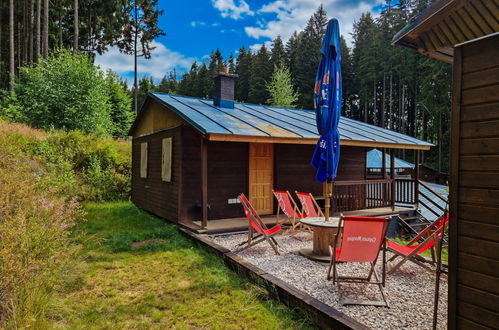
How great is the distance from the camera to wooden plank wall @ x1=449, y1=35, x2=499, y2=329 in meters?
2.11

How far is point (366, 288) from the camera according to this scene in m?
3.82

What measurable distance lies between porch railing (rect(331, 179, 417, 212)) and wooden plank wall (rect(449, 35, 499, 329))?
5.70 m

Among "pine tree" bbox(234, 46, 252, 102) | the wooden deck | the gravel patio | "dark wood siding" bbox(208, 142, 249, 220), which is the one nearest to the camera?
the gravel patio

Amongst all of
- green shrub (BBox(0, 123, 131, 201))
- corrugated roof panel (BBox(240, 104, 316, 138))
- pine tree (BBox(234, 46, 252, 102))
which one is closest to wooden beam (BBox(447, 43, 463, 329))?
corrugated roof panel (BBox(240, 104, 316, 138))

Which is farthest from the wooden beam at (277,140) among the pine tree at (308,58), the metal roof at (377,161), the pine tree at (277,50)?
the pine tree at (277,50)

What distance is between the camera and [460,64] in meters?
2.33

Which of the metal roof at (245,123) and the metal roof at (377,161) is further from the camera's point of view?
the metal roof at (377,161)

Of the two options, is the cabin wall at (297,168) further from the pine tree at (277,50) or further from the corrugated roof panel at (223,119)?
the pine tree at (277,50)

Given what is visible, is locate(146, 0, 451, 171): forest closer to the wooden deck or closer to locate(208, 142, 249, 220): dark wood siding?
the wooden deck

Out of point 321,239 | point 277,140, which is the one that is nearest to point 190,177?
point 277,140

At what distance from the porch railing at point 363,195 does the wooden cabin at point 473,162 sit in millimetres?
5709

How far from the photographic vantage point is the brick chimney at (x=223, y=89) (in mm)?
9242

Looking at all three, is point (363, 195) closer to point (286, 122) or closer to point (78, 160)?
point (286, 122)

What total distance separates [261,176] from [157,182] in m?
3.07
